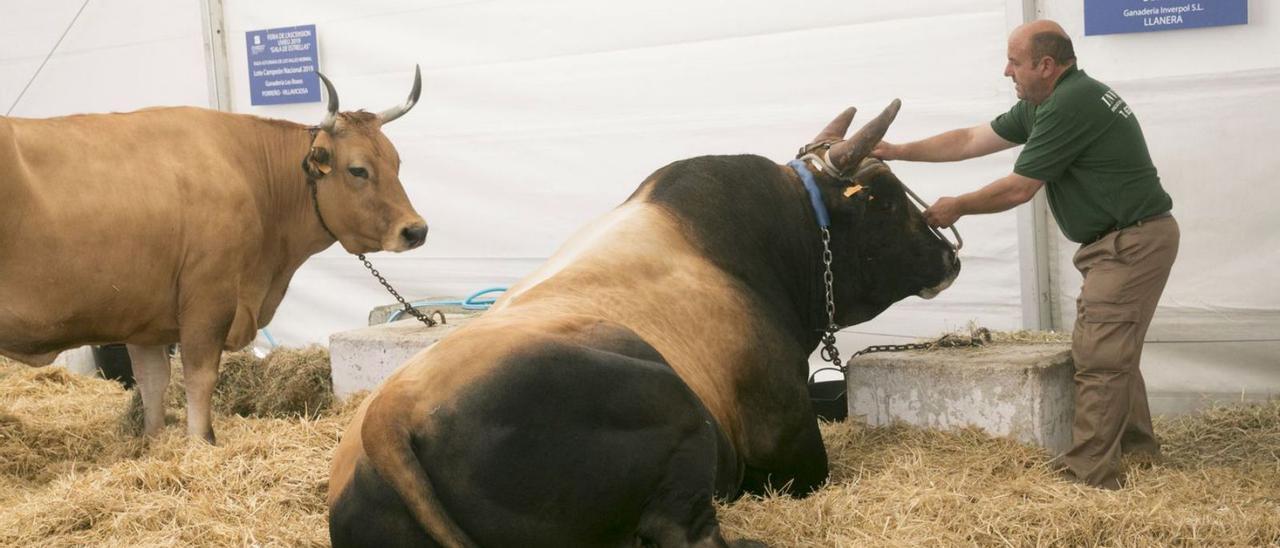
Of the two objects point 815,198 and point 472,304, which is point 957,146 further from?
point 472,304

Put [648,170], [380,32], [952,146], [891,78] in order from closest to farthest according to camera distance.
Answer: [952,146]
[891,78]
[648,170]
[380,32]

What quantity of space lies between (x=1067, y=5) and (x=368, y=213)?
3.08 m

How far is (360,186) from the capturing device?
19.0ft

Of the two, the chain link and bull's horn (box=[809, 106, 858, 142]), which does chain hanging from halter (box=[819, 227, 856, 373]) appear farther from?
bull's horn (box=[809, 106, 858, 142])

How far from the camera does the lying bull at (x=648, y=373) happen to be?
3025mm

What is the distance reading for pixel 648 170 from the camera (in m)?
7.05

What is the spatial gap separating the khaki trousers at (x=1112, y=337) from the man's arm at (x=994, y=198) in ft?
1.00

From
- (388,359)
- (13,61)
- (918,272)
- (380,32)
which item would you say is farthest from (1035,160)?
(13,61)

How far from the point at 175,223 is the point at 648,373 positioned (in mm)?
2744

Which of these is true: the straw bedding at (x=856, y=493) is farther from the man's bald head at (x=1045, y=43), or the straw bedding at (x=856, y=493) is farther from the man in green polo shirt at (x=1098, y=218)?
the man's bald head at (x=1045, y=43)

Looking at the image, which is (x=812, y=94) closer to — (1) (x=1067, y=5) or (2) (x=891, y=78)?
(2) (x=891, y=78)

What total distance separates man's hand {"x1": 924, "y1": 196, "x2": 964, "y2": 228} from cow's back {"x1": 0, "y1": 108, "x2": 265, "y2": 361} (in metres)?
2.67

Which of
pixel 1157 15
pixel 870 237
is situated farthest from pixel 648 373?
pixel 1157 15

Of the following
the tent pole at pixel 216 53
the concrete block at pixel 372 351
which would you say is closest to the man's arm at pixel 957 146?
the concrete block at pixel 372 351
